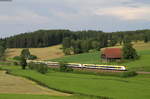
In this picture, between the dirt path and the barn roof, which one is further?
the barn roof

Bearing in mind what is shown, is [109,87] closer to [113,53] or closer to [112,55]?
[112,55]

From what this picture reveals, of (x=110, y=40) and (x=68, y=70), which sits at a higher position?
(x=110, y=40)

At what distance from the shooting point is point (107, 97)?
39375mm

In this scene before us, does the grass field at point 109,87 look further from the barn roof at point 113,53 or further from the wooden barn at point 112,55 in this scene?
the barn roof at point 113,53

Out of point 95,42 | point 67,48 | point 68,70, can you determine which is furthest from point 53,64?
point 95,42

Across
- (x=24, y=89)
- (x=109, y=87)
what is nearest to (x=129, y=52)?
(x=109, y=87)

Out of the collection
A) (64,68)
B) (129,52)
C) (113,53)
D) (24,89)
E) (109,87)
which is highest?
(129,52)

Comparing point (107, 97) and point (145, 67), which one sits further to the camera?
point (145, 67)

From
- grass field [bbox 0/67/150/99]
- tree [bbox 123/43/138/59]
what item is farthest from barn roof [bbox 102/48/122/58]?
grass field [bbox 0/67/150/99]

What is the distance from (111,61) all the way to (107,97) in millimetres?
69556

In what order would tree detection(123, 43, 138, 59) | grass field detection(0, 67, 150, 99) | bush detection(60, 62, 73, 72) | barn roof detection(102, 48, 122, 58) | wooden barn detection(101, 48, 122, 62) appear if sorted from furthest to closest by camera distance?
barn roof detection(102, 48, 122, 58) < wooden barn detection(101, 48, 122, 62) < tree detection(123, 43, 138, 59) < bush detection(60, 62, 73, 72) < grass field detection(0, 67, 150, 99)

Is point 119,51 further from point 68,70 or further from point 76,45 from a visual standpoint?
point 76,45

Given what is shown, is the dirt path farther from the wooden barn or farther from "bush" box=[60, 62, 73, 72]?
the wooden barn

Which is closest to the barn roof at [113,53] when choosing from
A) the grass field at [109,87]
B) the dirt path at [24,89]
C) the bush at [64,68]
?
the bush at [64,68]
